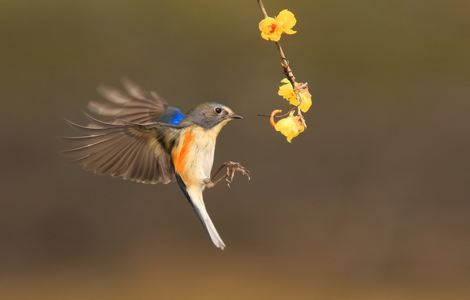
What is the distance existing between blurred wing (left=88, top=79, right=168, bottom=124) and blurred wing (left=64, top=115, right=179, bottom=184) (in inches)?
12.2

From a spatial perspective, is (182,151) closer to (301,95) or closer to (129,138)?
(129,138)

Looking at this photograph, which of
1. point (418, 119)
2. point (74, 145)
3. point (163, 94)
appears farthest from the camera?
point (418, 119)

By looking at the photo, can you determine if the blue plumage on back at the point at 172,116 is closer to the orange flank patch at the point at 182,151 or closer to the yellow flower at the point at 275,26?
the orange flank patch at the point at 182,151

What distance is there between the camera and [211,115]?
3.79 m

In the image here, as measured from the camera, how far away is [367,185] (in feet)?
38.7

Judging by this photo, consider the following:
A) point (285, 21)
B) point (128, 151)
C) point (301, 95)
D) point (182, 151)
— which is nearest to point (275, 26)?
point (285, 21)

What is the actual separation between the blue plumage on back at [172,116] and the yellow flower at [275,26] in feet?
4.26

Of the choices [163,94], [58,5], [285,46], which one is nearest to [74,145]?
[163,94]

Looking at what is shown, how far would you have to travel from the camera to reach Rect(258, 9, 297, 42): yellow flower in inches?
108

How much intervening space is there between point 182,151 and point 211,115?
20cm

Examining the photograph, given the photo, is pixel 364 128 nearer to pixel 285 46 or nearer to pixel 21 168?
pixel 285 46

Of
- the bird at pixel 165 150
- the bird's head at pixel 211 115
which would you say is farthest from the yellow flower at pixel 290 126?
the bird's head at pixel 211 115

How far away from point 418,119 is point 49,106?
16.2ft

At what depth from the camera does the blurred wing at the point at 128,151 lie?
11.9ft
